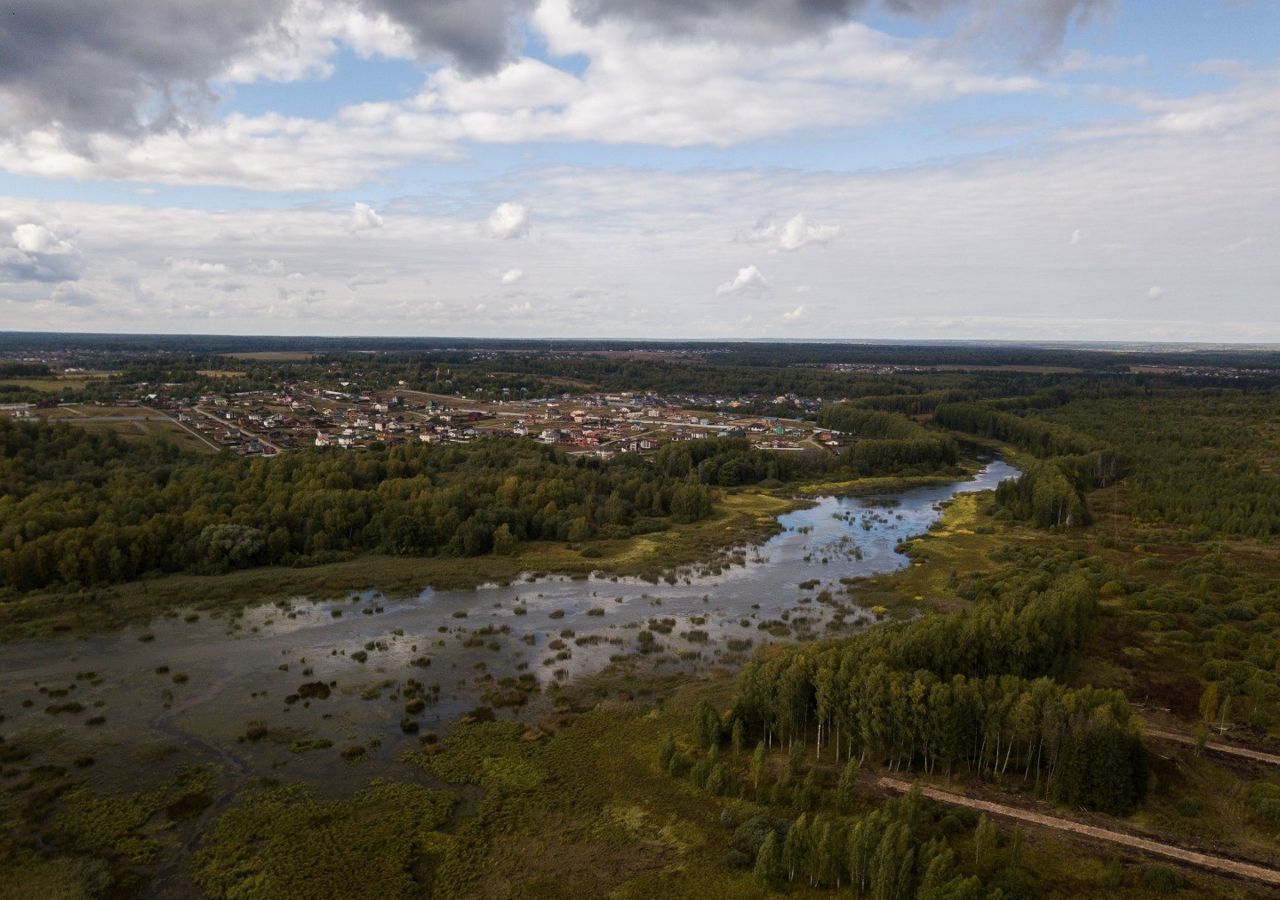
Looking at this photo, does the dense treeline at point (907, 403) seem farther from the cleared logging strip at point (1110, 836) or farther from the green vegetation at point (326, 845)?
the green vegetation at point (326, 845)

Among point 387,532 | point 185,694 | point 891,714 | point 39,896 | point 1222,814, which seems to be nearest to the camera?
point 39,896

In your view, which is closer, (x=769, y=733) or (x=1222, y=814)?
(x=1222, y=814)

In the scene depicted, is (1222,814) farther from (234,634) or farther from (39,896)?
(234,634)

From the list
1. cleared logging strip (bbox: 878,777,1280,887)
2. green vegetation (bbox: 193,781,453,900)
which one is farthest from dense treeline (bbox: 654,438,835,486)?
green vegetation (bbox: 193,781,453,900)

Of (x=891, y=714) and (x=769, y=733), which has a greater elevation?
(x=891, y=714)

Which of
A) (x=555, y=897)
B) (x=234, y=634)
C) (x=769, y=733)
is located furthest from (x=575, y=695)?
(x=234, y=634)

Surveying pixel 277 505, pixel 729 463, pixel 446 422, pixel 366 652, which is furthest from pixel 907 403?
pixel 366 652

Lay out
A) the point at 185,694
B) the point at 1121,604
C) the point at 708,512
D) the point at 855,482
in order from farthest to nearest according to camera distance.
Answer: the point at 855,482
the point at 708,512
the point at 1121,604
the point at 185,694
